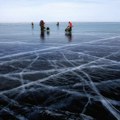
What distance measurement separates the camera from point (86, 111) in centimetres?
548

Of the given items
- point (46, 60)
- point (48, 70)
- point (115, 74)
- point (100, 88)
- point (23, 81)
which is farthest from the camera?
point (46, 60)

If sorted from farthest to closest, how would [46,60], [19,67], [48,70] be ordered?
[46,60] → [19,67] → [48,70]

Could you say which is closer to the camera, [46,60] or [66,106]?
[66,106]

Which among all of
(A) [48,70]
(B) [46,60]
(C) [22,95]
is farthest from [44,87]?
(B) [46,60]

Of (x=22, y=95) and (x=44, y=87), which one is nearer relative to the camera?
(x=22, y=95)

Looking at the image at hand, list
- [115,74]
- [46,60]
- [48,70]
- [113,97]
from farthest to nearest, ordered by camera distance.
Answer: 1. [46,60]
2. [48,70]
3. [115,74]
4. [113,97]

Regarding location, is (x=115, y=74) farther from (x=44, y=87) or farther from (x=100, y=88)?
(x=44, y=87)

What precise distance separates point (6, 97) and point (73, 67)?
14.9 ft

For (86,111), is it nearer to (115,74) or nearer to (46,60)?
(115,74)

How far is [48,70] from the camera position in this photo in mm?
9695

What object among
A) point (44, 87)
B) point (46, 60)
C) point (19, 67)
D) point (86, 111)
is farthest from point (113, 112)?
point (46, 60)

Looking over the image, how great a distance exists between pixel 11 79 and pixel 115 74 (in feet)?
13.5

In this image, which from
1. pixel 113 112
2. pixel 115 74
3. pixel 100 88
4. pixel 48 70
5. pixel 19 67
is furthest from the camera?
pixel 19 67

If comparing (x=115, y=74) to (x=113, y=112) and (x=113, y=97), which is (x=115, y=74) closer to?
(x=113, y=97)
